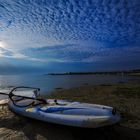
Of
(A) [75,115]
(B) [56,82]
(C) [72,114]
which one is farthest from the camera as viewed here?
(B) [56,82]

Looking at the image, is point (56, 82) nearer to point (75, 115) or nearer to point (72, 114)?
point (72, 114)

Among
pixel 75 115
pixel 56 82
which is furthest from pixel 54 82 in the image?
pixel 75 115

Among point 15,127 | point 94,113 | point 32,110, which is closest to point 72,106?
point 94,113

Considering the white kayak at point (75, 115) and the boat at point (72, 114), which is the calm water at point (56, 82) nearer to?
the boat at point (72, 114)

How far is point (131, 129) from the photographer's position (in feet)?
26.1

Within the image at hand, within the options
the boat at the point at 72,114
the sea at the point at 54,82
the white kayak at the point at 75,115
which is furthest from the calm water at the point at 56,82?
the white kayak at the point at 75,115

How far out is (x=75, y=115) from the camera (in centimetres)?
779

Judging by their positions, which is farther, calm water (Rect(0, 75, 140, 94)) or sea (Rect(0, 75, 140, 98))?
calm water (Rect(0, 75, 140, 94))

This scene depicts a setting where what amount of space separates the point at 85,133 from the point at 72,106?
1.61 metres

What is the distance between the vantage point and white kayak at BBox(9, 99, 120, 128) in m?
7.02

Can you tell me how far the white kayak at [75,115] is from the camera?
7.02 metres

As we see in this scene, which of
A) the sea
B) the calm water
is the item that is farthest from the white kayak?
the calm water

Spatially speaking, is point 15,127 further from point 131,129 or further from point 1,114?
point 131,129

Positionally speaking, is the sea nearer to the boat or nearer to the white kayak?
the boat
